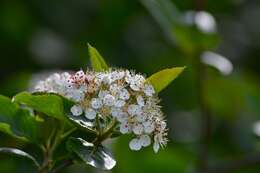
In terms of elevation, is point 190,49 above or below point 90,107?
above

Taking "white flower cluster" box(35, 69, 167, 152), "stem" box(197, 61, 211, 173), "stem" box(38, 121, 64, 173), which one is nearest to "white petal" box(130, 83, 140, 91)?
"white flower cluster" box(35, 69, 167, 152)

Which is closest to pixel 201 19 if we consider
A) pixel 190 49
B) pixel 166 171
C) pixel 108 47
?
pixel 190 49

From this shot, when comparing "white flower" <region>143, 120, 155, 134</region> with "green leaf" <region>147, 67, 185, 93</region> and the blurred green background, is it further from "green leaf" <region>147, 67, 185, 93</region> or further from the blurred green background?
the blurred green background

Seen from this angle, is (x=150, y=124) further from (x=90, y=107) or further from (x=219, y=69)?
(x=219, y=69)

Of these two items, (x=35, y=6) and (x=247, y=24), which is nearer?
(x=35, y=6)

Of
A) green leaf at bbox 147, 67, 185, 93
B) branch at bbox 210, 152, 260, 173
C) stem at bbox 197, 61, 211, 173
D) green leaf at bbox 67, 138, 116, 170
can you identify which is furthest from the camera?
branch at bbox 210, 152, 260, 173

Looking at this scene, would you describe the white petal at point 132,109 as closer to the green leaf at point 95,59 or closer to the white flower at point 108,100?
the white flower at point 108,100

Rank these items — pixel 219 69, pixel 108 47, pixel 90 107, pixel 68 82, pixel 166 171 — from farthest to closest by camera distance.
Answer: pixel 108 47 < pixel 166 171 < pixel 219 69 < pixel 68 82 < pixel 90 107
